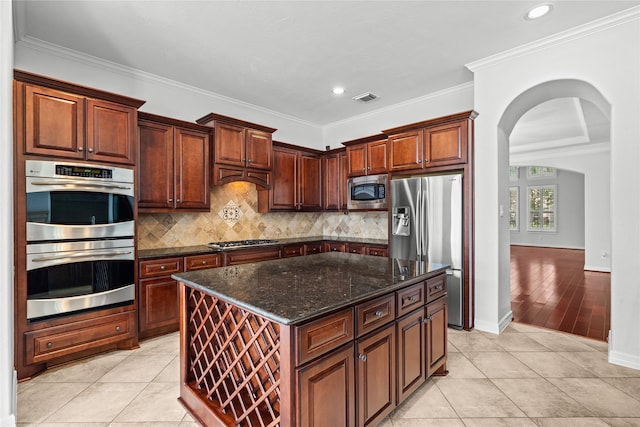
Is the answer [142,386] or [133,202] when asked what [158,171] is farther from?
[142,386]

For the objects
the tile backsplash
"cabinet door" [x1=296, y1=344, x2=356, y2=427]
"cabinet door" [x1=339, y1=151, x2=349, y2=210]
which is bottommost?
"cabinet door" [x1=296, y1=344, x2=356, y2=427]

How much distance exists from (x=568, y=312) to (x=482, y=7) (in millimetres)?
3776

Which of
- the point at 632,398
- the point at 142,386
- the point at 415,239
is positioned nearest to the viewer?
the point at 632,398

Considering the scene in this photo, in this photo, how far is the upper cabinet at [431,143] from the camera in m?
3.44

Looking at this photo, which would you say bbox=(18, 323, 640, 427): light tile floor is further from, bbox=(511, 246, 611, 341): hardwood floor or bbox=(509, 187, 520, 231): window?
bbox=(509, 187, 520, 231): window

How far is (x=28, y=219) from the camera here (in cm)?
237

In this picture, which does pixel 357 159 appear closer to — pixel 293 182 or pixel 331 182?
pixel 331 182

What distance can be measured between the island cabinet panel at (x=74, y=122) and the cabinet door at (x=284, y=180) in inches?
80.9

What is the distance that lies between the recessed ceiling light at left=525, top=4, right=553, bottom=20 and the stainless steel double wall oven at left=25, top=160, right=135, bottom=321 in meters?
3.80

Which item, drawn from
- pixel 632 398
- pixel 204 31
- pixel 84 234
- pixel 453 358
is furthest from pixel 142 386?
pixel 632 398

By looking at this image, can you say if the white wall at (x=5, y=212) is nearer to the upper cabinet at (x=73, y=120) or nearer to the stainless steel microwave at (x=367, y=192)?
the upper cabinet at (x=73, y=120)

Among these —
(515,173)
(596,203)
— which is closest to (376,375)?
(596,203)

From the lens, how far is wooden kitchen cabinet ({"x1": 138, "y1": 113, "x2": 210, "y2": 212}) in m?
3.29

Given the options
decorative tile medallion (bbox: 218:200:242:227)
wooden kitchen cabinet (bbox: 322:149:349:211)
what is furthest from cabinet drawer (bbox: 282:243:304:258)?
wooden kitchen cabinet (bbox: 322:149:349:211)
